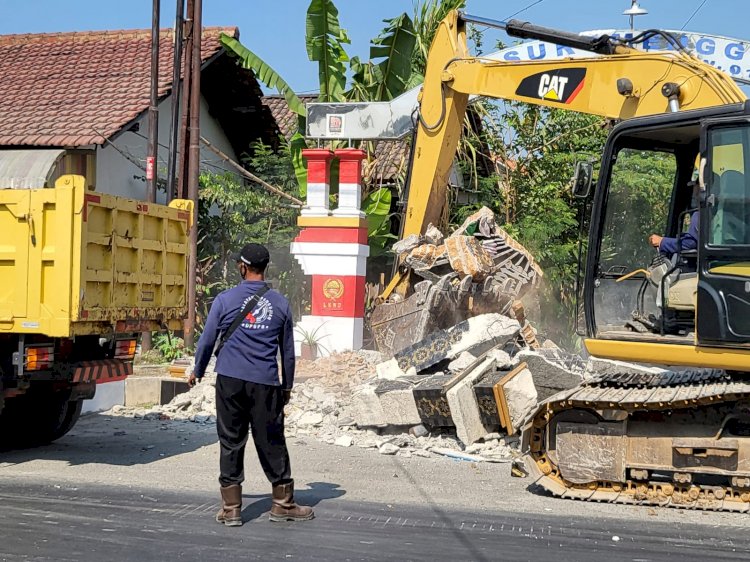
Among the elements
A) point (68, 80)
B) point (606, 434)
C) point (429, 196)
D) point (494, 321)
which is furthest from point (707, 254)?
point (68, 80)

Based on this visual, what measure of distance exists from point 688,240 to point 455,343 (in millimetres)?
4025

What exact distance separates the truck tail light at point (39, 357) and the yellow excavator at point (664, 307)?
4005 millimetres

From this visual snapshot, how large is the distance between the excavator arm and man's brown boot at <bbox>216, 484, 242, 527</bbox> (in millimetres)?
4687

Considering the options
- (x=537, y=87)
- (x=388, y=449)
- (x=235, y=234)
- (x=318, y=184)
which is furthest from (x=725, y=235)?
(x=235, y=234)

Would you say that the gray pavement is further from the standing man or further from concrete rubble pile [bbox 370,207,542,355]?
concrete rubble pile [bbox 370,207,542,355]

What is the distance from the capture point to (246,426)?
6.73m

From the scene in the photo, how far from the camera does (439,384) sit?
9992 mm

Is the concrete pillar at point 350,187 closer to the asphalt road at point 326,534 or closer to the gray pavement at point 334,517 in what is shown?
the gray pavement at point 334,517

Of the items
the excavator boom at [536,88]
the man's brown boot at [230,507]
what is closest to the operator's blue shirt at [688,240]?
the excavator boom at [536,88]

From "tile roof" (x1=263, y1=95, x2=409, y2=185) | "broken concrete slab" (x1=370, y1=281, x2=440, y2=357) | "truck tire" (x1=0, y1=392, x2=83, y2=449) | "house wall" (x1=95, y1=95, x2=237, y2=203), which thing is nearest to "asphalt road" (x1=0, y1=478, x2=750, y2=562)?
"truck tire" (x1=0, y1=392, x2=83, y2=449)

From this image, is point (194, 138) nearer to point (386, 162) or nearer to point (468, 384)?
point (386, 162)

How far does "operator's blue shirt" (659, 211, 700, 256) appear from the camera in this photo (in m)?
7.54

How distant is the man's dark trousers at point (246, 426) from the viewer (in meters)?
6.62

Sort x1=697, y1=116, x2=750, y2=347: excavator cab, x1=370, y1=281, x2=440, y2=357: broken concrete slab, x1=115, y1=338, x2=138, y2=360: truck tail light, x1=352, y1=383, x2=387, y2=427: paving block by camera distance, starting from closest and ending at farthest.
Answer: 1. x1=697, y1=116, x2=750, y2=347: excavator cab
2. x1=115, y1=338, x2=138, y2=360: truck tail light
3. x1=352, y1=383, x2=387, y2=427: paving block
4. x1=370, y1=281, x2=440, y2=357: broken concrete slab
